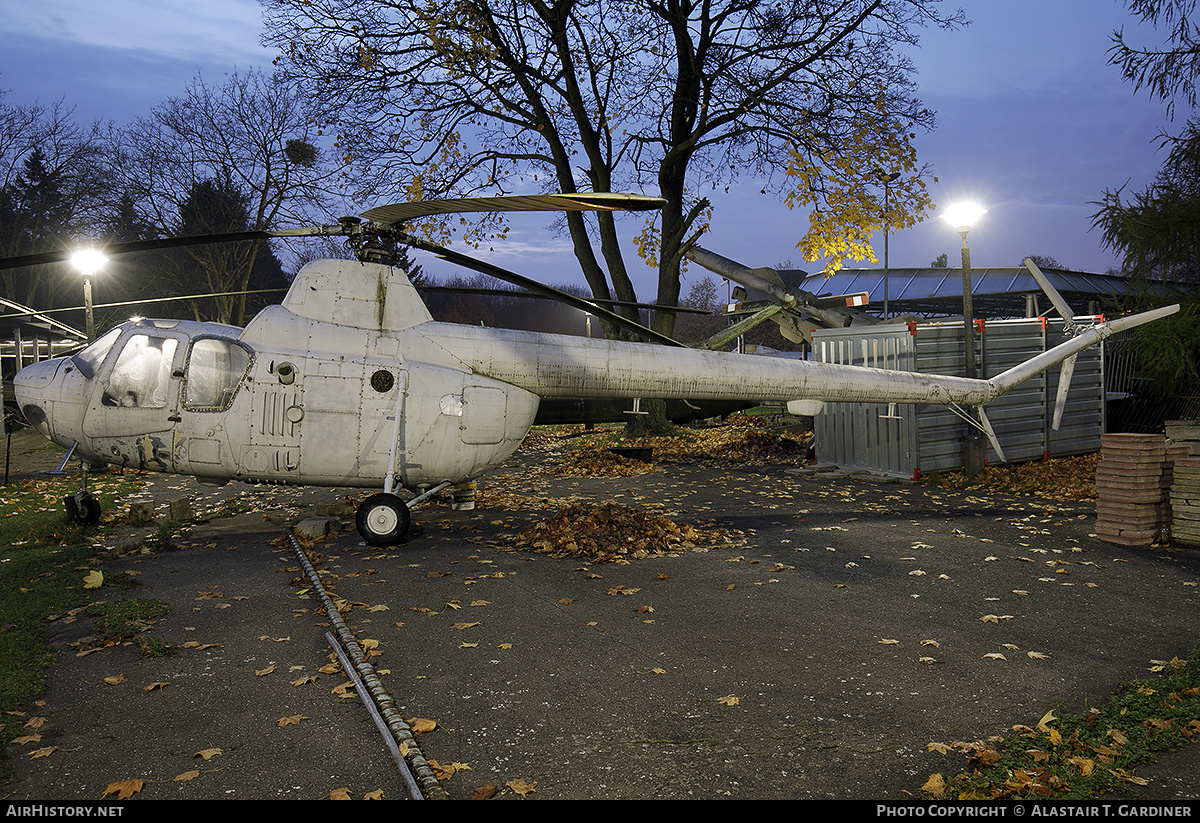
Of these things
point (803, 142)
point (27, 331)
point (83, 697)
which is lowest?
point (83, 697)

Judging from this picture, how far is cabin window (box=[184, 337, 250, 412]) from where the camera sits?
8.23 m

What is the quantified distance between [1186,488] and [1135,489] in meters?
0.47

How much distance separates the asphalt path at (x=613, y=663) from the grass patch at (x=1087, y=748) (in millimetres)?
105

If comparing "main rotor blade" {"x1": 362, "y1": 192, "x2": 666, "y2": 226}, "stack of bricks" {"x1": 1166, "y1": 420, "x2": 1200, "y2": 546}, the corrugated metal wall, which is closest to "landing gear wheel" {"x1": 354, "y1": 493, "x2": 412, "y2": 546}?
"main rotor blade" {"x1": 362, "y1": 192, "x2": 666, "y2": 226}

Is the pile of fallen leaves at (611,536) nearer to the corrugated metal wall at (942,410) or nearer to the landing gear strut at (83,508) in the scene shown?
the landing gear strut at (83,508)

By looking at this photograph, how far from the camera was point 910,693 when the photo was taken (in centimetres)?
427

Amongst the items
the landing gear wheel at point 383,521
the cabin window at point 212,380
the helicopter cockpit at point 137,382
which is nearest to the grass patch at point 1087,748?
the landing gear wheel at point 383,521

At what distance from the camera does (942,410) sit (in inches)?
521

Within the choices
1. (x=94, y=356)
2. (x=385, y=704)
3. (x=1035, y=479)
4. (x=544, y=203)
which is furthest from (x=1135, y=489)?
(x=94, y=356)

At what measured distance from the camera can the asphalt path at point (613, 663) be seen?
11.3 feet

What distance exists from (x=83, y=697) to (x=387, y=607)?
87.9 inches

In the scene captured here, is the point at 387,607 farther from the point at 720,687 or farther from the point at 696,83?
the point at 696,83

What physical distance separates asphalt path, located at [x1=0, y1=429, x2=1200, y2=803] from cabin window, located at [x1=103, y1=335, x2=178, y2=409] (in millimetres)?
1825

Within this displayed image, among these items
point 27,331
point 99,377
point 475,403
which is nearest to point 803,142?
point 475,403
